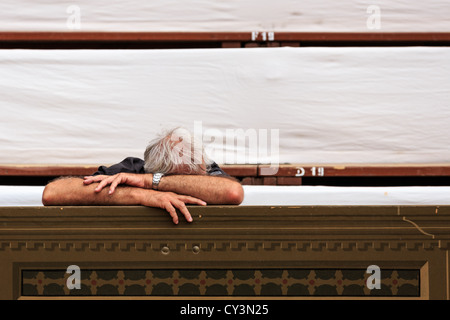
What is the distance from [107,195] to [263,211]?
450 millimetres

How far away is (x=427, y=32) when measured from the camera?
6.32 ft

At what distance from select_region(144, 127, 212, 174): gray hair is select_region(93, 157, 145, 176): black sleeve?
77 millimetres

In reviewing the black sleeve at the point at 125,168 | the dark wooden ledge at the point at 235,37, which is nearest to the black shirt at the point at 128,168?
the black sleeve at the point at 125,168

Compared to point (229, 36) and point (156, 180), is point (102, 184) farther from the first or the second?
point (229, 36)

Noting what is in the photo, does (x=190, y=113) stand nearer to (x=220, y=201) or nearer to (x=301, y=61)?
(x=301, y=61)

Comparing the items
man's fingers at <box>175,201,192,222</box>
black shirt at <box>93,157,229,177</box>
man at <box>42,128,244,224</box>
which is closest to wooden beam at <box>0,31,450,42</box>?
black shirt at <box>93,157,229,177</box>

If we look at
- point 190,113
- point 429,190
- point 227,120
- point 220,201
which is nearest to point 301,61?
point 227,120

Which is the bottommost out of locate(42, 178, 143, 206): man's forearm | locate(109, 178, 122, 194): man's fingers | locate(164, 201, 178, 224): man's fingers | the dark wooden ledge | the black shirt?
locate(164, 201, 178, 224): man's fingers

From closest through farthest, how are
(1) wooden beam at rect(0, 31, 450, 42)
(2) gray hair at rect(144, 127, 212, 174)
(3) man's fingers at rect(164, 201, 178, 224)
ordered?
(3) man's fingers at rect(164, 201, 178, 224), (2) gray hair at rect(144, 127, 212, 174), (1) wooden beam at rect(0, 31, 450, 42)

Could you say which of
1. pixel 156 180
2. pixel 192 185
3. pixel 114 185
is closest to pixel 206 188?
pixel 192 185

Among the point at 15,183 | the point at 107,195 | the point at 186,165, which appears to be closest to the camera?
the point at 107,195

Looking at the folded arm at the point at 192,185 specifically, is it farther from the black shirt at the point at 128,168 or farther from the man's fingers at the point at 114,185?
the black shirt at the point at 128,168

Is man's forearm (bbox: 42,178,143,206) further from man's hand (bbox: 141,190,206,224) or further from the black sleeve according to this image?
the black sleeve

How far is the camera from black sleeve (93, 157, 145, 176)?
4.64 feet
